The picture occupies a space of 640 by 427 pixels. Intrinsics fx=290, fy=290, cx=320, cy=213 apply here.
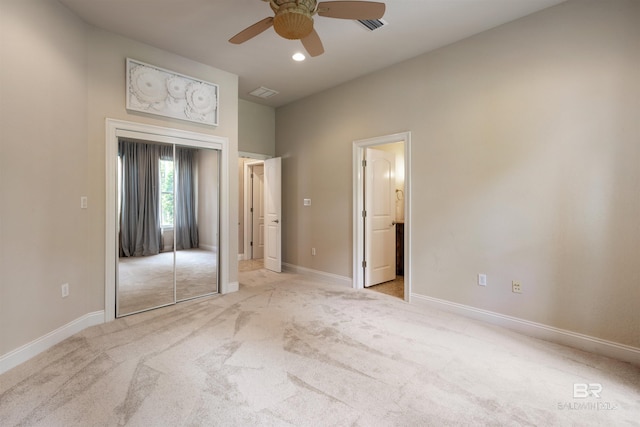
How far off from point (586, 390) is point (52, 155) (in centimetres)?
453

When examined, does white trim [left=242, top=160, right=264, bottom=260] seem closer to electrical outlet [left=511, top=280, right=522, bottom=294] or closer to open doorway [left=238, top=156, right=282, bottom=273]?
open doorway [left=238, top=156, right=282, bottom=273]

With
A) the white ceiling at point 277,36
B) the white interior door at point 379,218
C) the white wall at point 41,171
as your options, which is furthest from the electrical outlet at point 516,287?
the white wall at point 41,171

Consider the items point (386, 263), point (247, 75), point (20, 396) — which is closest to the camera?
point (20, 396)

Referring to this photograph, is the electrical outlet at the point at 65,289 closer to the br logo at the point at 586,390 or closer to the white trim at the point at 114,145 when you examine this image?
the white trim at the point at 114,145

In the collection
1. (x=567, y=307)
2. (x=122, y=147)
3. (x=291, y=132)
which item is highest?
(x=291, y=132)

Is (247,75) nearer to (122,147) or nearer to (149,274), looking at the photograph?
(122,147)

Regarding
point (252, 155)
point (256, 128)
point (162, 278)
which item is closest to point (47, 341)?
point (162, 278)

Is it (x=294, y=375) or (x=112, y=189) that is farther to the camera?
(x=112, y=189)

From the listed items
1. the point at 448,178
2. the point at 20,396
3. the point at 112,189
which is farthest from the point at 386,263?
the point at 20,396

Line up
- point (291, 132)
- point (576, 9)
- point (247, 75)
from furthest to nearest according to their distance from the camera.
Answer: point (291, 132), point (247, 75), point (576, 9)

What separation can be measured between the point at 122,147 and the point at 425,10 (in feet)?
11.1

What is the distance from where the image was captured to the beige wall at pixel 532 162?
2.37 metres

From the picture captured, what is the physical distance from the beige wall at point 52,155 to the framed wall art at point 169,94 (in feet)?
0.34

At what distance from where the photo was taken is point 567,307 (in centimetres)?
260
